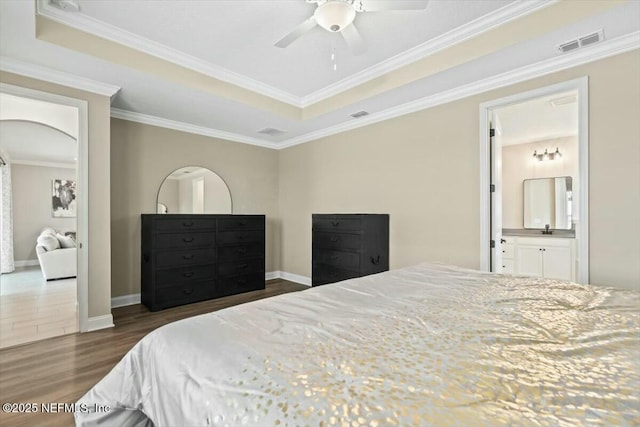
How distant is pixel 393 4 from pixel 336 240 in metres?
2.52

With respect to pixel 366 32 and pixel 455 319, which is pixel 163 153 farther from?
pixel 455 319

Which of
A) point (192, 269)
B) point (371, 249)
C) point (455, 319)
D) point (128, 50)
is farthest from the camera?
point (192, 269)

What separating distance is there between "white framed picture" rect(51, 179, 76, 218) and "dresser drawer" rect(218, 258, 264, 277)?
12.7 feet

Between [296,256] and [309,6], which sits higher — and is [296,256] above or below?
below

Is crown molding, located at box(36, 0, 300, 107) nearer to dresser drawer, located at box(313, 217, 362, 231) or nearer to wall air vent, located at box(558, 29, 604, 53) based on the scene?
dresser drawer, located at box(313, 217, 362, 231)

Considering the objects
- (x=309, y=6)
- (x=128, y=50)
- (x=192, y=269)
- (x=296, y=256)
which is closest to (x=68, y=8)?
(x=128, y=50)

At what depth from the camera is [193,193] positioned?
4.50 metres

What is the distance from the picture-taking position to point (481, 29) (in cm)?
245

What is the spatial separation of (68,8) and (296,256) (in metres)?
4.09

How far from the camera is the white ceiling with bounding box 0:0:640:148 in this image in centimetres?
220

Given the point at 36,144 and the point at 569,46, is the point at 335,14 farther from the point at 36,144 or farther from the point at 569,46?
the point at 36,144

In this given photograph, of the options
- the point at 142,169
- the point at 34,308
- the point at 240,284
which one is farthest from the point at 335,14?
the point at 34,308

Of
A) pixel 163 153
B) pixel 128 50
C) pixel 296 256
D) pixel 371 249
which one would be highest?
pixel 128 50

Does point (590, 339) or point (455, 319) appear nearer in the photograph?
point (590, 339)
